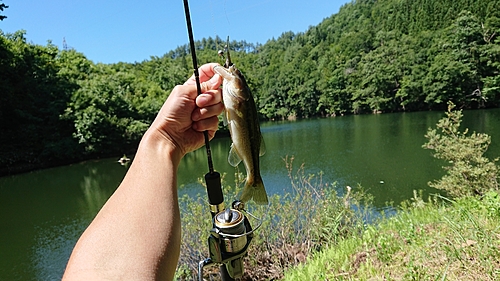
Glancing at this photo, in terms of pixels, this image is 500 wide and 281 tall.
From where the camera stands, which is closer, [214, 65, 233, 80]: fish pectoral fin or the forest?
[214, 65, 233, 80]: fish pectoral fin

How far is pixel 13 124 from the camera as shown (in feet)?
91.3

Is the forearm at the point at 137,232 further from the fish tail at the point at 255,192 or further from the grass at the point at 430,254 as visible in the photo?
the grass at the point at 430,254

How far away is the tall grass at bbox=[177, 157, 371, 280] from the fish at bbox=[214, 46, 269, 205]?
126 inches

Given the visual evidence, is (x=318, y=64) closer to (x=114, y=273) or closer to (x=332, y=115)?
(x=332, y=115)

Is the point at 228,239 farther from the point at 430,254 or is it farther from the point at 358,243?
the point at 358,243

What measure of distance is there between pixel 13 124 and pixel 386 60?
48068mm

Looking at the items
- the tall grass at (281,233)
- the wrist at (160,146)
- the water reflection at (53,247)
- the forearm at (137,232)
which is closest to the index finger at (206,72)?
the wrist at (160,146)

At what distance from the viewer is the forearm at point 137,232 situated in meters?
0.96

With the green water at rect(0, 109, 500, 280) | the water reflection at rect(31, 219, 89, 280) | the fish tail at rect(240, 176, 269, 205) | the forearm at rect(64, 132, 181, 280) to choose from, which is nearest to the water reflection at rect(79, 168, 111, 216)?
the green water at rect(0, 109, 500, 280)

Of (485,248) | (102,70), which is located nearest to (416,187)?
(485,248)

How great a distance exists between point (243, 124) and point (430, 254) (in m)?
2.18

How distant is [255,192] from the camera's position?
193 centimetres

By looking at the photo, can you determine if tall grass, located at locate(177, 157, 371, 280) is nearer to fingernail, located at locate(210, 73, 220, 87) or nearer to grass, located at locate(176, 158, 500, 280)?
grass, located at locate(176, 158, 500, 280)

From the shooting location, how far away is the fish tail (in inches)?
76.0
